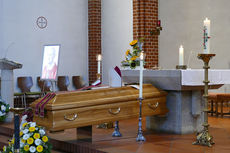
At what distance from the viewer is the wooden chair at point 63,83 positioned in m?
11.2

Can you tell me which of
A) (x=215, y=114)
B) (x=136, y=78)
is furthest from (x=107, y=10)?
(x=136, y=78)

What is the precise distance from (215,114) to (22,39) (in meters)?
5.31

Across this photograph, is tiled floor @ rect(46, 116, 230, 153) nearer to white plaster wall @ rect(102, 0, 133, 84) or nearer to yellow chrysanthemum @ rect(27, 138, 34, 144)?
yellow chrysanthemum @ rect(27, 138, 34, 144)

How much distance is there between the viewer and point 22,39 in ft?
35.2

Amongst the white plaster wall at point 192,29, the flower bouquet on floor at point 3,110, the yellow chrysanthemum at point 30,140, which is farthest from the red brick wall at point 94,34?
the yellow chrysanthemum at point 30,140

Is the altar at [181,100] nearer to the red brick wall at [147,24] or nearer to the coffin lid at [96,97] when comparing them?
the coffin lid at [96,97]

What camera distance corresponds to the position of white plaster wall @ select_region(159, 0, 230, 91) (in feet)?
35.6

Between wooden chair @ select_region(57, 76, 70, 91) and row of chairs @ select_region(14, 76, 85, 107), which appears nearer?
row of chairs @ select_region(14, 76, 85, 107)

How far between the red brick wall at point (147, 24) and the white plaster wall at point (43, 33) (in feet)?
7.22

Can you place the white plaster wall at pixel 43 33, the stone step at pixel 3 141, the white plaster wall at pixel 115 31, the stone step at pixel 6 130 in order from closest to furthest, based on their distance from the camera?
1. the stone step at pixel 3 141
2. the stone step at pixel 6 130
3. the white plaster wall at pixel 43 33
4. the white plaster wall at pixel 115 31

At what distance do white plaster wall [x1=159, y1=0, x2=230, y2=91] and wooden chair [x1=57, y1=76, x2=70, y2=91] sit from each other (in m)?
2.65

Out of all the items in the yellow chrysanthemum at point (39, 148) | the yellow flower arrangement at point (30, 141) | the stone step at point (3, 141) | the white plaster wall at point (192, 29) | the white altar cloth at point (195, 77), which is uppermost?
the white plaster wall at point (192, 29)

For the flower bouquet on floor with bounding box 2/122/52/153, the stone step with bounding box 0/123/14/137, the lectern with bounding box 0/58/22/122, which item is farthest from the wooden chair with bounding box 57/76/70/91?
the flower bouquet on floor with bounding box 2/122/52/153

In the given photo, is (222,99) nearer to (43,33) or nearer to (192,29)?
(192,29)
